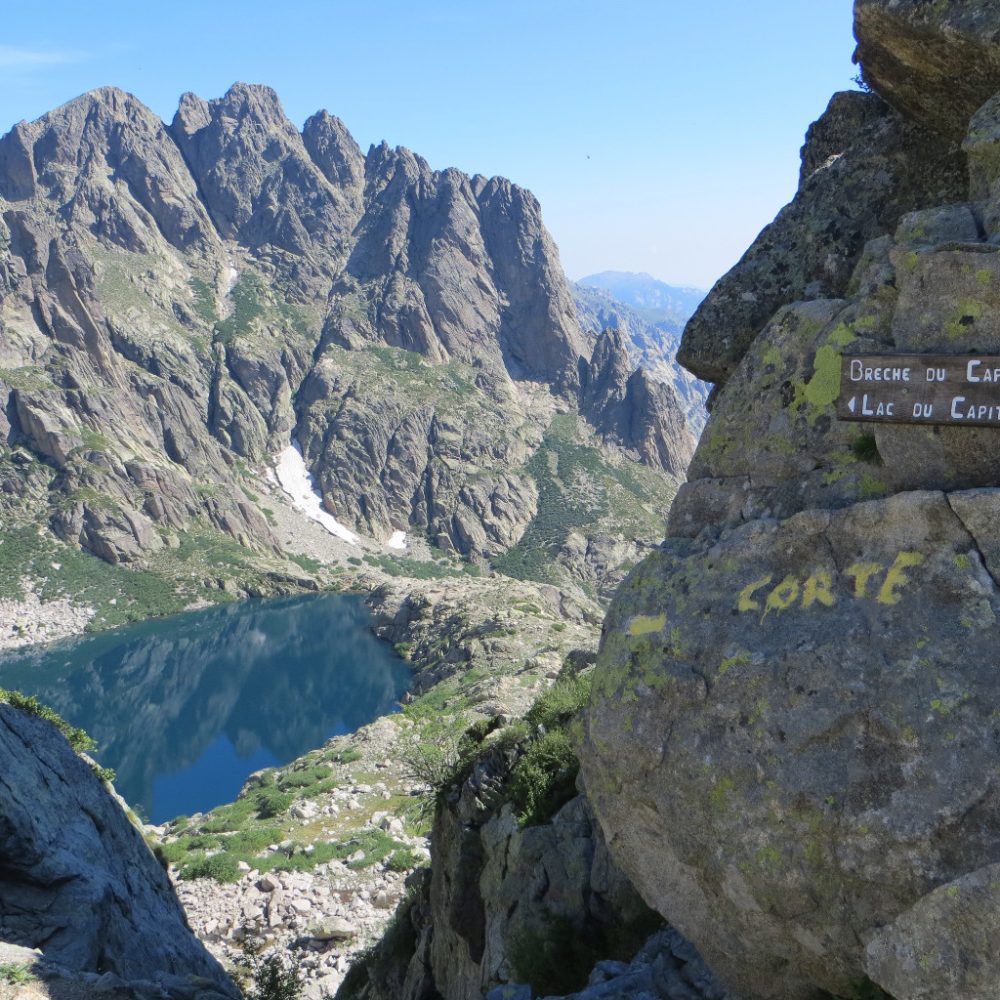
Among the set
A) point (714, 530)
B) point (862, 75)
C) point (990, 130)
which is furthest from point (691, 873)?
point (862, 75)

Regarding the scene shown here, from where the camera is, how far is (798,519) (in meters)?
7.38

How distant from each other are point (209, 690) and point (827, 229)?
3826 inches

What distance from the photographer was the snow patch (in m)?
184

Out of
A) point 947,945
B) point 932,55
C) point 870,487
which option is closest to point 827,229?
point 932,55

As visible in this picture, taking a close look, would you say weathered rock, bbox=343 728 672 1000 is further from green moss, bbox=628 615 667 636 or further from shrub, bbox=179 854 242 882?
shrub, bbox=179 854 242 882

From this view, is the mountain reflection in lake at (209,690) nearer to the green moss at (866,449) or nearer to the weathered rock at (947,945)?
the green moss at (866,449)

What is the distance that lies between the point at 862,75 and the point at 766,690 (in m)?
7.91

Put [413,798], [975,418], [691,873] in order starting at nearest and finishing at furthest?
1. [975,418]
2. [691,873]
3. [413,798]

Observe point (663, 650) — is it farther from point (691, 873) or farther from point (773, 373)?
point (773, 373)

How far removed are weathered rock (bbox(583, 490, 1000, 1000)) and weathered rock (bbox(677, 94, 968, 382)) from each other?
11.8 feet

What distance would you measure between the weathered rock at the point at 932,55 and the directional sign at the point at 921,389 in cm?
417

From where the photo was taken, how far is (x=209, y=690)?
96.7 meters

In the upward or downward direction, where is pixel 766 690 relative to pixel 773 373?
downward

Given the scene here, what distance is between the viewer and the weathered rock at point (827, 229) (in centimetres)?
1001
